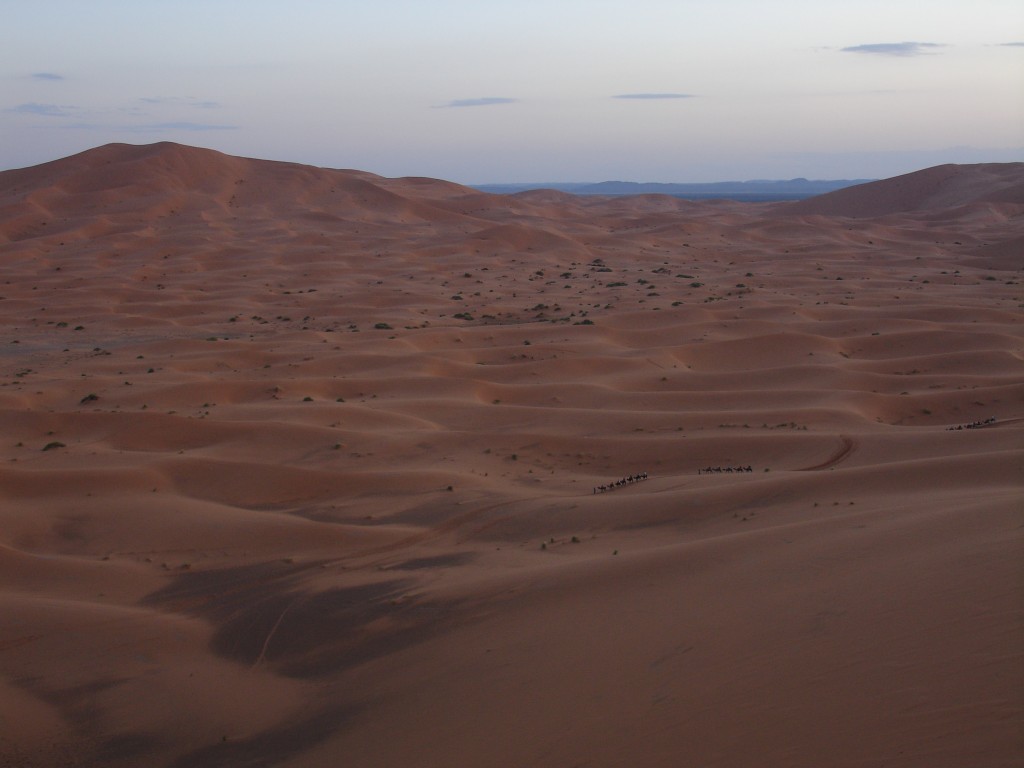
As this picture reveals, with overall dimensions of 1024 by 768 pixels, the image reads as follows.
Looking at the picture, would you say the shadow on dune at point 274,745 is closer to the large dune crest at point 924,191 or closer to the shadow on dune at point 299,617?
the shadow on dune at point 299,617

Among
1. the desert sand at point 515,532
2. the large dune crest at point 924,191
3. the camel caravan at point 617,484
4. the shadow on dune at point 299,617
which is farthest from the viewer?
the large dune crest at point 924,191

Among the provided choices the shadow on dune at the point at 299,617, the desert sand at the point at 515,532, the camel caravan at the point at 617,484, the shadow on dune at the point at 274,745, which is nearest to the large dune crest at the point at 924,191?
the desert sand at the point at 515,532

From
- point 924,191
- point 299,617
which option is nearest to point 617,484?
point 299,617

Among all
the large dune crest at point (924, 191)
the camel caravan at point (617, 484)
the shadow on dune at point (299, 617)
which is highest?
the large dune crest at point (924, 191)

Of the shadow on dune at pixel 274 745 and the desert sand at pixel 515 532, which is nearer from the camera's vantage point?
the desert sand at pixel 515 532

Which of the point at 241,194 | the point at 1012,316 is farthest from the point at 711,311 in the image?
the point at 241,194

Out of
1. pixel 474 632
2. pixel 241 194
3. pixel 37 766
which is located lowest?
pixel 37 766

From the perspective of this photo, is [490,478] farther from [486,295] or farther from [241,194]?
[241,194]

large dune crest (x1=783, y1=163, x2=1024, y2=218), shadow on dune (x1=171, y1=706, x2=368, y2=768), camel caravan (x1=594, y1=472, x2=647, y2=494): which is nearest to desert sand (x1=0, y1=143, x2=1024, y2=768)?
shadow on dune (x1=171, y1=706, x2=368, y2=768)
